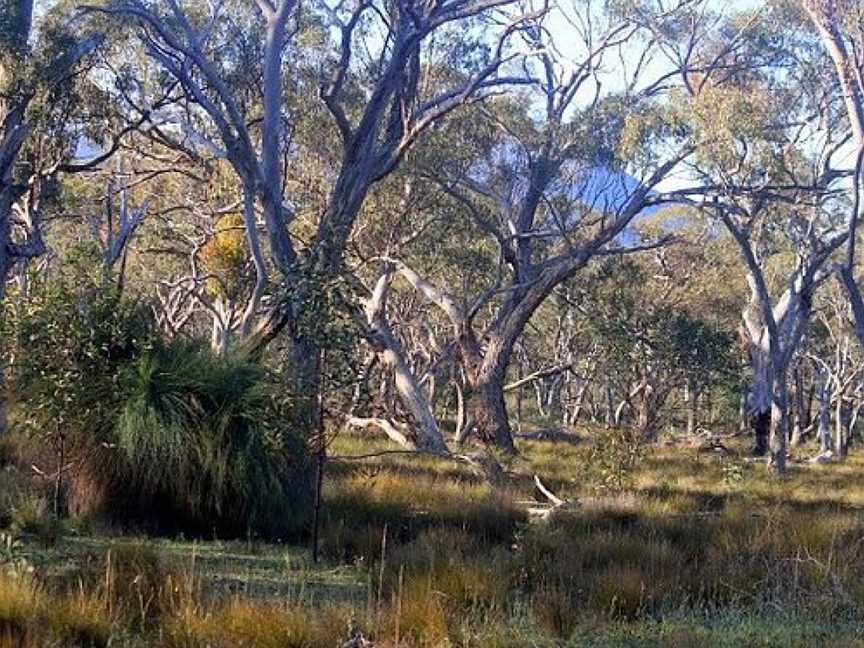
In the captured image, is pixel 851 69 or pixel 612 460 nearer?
pixel 612 460

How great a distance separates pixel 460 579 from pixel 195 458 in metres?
3.14

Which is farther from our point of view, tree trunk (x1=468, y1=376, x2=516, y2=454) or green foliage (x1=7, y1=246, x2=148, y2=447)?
tree trunk (x1=468, y1=376, x2=516, y2=454)

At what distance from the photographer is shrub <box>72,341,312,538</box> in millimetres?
9242

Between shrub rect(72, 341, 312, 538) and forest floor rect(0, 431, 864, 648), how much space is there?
358 millimetres

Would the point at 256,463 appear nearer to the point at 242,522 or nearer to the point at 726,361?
the point at 242,522

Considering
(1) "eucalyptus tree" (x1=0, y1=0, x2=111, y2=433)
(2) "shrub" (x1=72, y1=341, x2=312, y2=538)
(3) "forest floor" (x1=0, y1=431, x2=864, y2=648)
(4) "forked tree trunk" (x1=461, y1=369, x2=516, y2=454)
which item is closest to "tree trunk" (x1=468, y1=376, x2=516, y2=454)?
(4) "forked tree trunk" (x1=461, y1=369, x2=516, y2=454)

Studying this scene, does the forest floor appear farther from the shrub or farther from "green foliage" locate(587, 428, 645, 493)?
"green foliage" locate(587, 428, 645, 493)

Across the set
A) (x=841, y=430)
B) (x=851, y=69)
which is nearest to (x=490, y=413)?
(x=851, y=69)

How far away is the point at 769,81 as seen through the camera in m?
22.4

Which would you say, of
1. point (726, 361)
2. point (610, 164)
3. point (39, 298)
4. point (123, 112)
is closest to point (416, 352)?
point (726, 361)

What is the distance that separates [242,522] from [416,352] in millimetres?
28208

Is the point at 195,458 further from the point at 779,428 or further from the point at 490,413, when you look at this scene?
the point at 779,428

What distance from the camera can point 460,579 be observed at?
7.00 meters

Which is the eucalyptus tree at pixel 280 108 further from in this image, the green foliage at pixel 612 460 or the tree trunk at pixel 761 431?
Answer: the tree trunk at pixel 761 431
